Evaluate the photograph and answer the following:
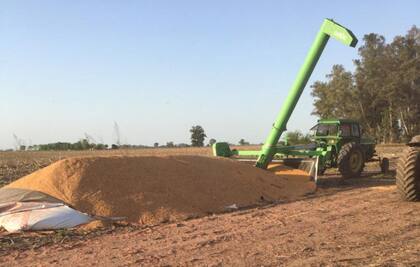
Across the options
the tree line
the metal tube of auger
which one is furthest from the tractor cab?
the tree line

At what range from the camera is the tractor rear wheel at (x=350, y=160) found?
1702 centimetres

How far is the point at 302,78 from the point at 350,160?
3995 mm

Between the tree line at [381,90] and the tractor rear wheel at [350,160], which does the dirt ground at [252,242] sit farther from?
the tree line at [381,90]

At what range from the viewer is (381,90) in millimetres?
46656

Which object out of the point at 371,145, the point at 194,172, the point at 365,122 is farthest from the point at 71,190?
the point at 365,122

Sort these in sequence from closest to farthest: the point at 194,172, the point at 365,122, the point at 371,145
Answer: the point at 194,172 < the point at 371,145 < the point at 365,122

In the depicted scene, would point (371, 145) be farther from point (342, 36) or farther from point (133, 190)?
point (133, 190)

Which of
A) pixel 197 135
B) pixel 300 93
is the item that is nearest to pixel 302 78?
pixel 300 93

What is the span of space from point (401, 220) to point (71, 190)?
615 centimetres

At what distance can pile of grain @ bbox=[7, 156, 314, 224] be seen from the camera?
32.2 ft

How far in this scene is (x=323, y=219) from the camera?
9164mm

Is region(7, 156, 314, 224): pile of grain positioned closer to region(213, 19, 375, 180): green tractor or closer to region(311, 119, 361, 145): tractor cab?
region(213, 19, 375, 180): green tractor

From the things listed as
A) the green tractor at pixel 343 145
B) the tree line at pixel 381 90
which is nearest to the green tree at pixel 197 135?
the tree line at pixel 381 90

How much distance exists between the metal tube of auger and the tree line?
33.3 metres
